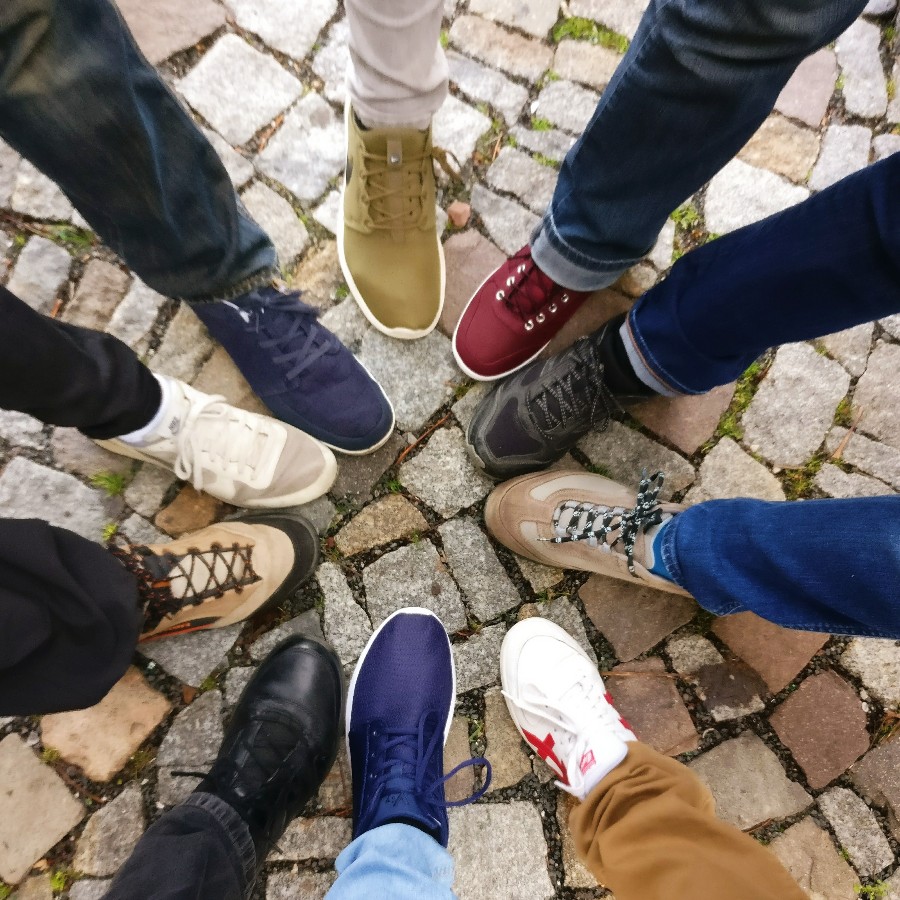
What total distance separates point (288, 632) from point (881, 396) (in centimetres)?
184

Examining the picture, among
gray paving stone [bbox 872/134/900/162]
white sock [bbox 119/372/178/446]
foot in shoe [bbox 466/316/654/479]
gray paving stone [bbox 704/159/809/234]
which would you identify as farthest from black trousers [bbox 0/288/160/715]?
gray paving stone [bbox 872/134/900/162]

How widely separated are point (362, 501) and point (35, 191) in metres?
1.31

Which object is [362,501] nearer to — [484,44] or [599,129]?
[599,129]

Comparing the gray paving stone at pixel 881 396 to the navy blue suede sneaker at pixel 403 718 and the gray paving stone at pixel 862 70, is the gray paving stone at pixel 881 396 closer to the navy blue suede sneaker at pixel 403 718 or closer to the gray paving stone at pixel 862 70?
the gray paving stone at pixel 862 70

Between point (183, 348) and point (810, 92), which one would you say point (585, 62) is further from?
point (183, 348)

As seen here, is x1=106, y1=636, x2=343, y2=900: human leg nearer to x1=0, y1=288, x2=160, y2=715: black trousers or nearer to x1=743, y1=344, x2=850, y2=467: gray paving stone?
x1=0, y1=288, x2=160, y2=715: black trousers

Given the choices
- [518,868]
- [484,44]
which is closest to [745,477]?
[518,868]

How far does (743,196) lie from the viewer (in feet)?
6.16

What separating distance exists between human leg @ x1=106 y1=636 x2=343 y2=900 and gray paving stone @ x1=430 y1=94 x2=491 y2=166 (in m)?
1.52

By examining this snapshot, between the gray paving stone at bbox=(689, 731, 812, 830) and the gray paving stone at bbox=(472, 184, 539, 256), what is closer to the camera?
the gray paving stone at bbox=(689, 731, 812, 830)

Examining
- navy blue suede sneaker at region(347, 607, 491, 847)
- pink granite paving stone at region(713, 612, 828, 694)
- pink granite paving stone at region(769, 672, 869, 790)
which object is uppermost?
pink granite paving stone at region(713, 612, 828, 694)

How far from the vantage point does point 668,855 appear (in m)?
1.12

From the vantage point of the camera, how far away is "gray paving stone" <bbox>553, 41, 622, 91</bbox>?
191 centimetres

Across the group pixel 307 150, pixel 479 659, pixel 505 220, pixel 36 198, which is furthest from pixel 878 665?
pixel 36 198
